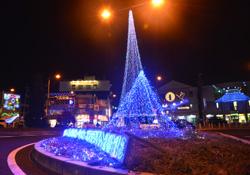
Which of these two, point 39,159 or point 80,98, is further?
point 80,98

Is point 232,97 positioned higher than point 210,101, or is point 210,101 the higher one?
point 232,97

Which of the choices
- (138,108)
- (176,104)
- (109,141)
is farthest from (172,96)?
(109,141)

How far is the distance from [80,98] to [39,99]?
15.4 meters

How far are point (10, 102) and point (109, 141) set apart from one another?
2736 inches

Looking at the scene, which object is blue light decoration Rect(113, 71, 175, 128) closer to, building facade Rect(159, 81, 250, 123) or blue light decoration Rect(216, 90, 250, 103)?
building facade Rect(159, 81, 250, 123)

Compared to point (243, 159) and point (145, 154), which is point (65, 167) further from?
point (243, 159)

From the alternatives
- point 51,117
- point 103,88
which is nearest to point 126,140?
point 51,117

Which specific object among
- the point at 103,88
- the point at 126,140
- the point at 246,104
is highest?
the point at 103,88

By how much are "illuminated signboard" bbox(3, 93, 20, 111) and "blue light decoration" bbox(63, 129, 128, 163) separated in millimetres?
61608

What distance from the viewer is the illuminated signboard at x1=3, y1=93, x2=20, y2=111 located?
74.0m

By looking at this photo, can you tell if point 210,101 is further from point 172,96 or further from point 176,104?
point 172,96

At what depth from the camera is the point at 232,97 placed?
65500 mm

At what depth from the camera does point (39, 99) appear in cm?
6838

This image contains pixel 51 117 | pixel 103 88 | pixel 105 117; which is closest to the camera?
pixel 51 117
